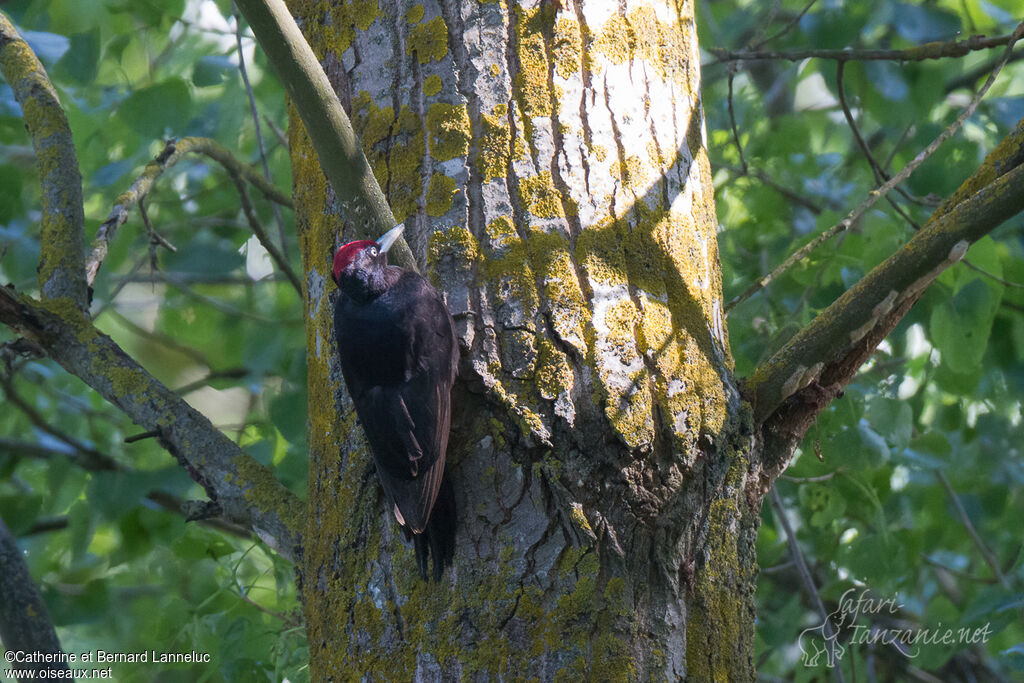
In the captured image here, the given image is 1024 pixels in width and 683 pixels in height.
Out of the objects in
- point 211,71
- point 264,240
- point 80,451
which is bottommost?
point 80,451

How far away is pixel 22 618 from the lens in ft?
5.38

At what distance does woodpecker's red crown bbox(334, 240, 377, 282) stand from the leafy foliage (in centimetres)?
103

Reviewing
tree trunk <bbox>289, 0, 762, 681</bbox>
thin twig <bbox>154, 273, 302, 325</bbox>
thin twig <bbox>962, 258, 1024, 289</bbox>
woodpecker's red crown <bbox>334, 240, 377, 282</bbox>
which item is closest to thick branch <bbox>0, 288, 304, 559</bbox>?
tree trunk <bbox>289, 0, 762, 681</bbox>

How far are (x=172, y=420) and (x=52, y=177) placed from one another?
2.16 feet

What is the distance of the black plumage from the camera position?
1.49 metres

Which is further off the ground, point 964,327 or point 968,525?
point 964,327

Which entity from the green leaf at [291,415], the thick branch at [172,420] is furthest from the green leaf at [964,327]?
the green leaf at [291,415]

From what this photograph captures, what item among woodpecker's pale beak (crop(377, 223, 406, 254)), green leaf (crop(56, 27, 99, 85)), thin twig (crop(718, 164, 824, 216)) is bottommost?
woodpecker's pale beak (crop(377, 223, 406, 254))

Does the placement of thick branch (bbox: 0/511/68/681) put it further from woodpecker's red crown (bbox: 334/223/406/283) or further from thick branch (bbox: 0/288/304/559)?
woodpecker's red crown (bbox: 334/223/406/283)

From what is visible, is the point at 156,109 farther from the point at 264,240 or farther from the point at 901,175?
the point at 901,175

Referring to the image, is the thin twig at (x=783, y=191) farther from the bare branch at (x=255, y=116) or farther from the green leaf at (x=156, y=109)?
the green leaf at (x=156, y=109)

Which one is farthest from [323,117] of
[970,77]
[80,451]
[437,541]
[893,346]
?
[970,77]

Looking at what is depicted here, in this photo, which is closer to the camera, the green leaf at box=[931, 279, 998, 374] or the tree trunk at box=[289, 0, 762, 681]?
the tree trunk at box=[289, 0, 762, 681]

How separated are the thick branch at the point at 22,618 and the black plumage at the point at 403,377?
2.28 feet
